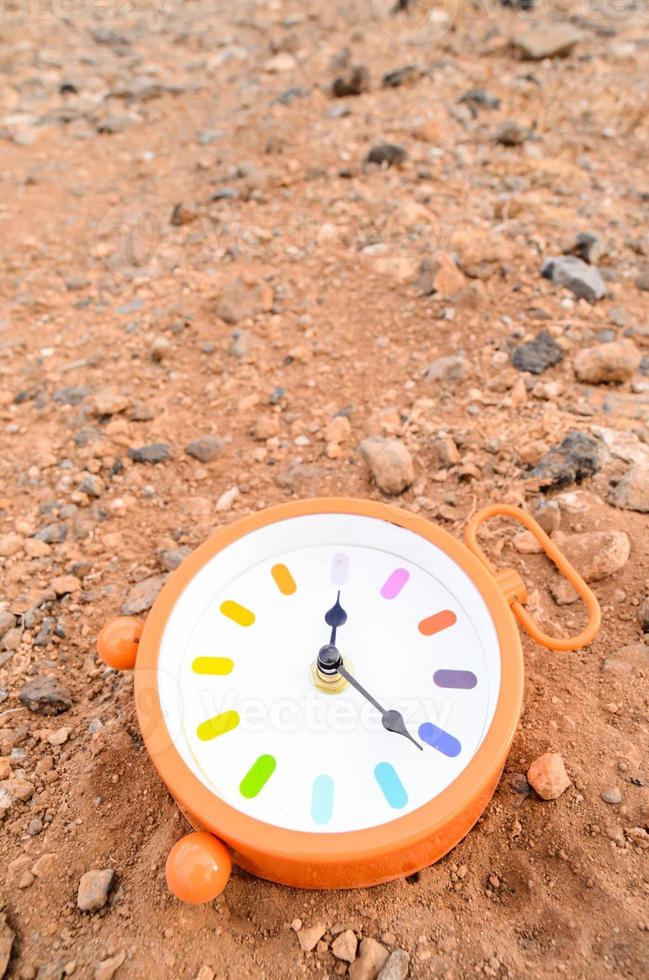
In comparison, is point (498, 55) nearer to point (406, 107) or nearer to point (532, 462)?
point (406, 107)

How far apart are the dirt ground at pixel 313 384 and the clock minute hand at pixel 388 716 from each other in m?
0.22

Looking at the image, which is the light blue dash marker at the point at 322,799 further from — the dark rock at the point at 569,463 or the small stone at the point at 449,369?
the small stone at the point at 449,369

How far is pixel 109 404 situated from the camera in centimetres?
202

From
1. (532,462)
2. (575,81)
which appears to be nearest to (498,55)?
(575,81)

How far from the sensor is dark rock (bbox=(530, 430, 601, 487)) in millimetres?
1741

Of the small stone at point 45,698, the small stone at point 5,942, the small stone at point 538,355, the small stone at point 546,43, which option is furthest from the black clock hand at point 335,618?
the small stone at point 546,43

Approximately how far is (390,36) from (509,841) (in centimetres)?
365

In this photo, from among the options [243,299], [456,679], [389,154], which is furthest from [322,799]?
[389,154]

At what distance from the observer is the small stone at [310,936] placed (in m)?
1.16

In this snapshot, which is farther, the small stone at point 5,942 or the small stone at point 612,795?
the small stone at point 612,795

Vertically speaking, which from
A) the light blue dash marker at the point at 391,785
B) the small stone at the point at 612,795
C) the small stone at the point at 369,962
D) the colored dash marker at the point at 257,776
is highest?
the light blue dash marker at the point at 391,785

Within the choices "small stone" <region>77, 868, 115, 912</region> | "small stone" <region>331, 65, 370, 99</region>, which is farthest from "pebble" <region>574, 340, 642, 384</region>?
"small stone" <region>331, 65, 370, 99</region>

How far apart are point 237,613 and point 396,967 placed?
629 millimetres

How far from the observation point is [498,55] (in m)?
3.44
